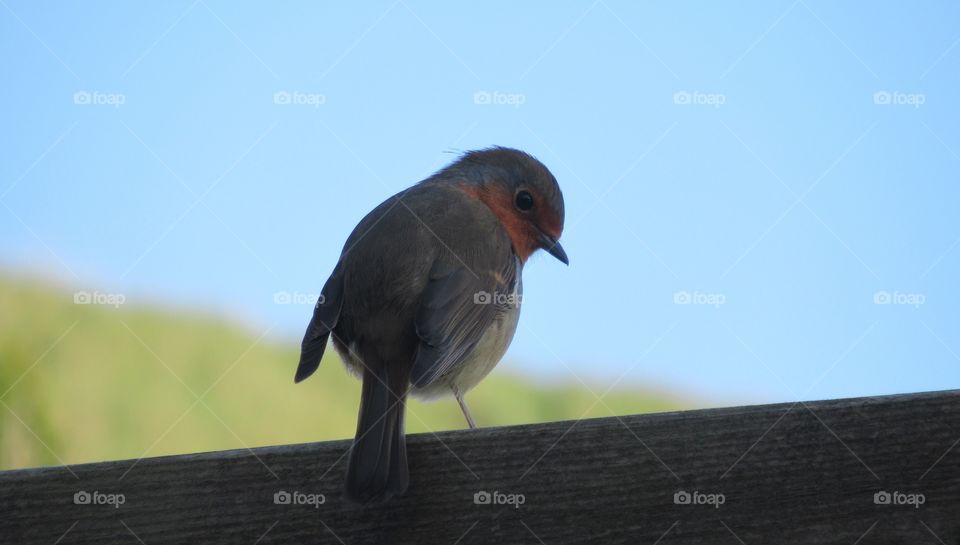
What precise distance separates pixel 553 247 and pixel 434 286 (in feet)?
4.27

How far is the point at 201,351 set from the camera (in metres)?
4.99

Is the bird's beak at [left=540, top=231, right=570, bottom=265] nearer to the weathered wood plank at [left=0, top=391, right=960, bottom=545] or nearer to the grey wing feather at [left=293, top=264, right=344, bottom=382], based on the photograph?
the grey wing feather at [left=293, top=264, right=344, bottom=382]

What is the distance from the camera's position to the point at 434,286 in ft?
14.5

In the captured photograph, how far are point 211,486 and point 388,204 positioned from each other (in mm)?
2732

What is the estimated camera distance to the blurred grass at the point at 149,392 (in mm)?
4250

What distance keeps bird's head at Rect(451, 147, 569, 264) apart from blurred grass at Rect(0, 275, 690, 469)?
79 cm

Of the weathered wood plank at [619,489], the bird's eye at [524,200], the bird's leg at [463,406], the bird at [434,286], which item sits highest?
the bird's eye at [524,200]

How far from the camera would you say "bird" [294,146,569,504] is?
401cm

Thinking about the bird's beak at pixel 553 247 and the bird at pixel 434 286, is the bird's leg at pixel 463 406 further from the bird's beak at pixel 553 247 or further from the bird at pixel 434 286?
the bird's beak at pixel 553 247

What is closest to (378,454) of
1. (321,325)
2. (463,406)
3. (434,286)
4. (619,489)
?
(619,489)

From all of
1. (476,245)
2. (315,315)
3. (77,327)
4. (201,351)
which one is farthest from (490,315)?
(77,327)

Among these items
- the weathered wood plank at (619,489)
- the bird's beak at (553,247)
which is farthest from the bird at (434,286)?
the weathered wood plank at (619,489)

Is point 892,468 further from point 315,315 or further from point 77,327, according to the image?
point 77,327

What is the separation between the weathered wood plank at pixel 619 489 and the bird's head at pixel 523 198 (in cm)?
290
